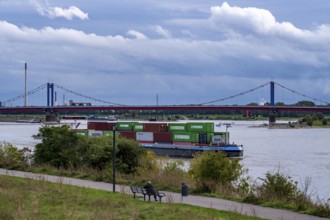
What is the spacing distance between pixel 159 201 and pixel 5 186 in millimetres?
4286

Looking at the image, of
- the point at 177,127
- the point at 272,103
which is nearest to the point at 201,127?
the point at 177,127

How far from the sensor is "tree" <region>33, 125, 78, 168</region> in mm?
24469

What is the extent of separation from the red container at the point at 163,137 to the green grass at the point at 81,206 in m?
37.9

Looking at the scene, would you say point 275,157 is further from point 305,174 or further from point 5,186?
point 5,186

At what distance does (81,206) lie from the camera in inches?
476

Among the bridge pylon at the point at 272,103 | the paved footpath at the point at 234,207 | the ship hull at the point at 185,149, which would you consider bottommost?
the ship hull at the point at 185,149

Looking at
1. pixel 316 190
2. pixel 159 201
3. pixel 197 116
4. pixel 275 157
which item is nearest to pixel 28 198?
pixel 159 201

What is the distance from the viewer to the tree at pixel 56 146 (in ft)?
80.3

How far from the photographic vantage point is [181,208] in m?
12.2

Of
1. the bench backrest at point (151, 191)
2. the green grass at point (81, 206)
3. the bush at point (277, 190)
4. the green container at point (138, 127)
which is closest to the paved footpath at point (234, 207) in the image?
the bench backrest at point (151, 191)

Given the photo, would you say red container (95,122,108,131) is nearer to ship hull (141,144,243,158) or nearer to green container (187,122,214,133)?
ship hull (141,144,243,158)

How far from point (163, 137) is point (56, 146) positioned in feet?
93.8

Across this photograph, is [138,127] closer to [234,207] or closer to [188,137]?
[188,137]

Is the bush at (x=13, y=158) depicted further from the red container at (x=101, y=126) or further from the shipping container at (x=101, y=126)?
the red container at (x=101, y=126)
